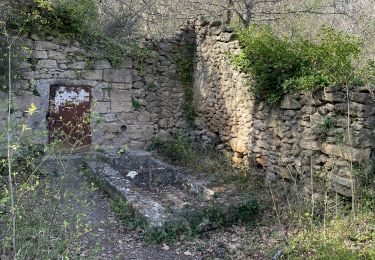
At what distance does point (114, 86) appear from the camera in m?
7.62

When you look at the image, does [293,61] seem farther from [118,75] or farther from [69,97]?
[69,97]

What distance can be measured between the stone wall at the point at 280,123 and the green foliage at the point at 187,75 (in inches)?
7.1

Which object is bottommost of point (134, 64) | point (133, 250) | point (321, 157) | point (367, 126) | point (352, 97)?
point (133, 250)

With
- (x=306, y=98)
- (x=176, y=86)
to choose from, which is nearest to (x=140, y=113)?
(x=176, y=86)

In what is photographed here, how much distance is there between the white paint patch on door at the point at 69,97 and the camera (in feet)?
23.4

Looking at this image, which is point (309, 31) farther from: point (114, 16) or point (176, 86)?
point (114, 16)

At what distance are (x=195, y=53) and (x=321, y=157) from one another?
14.2ft

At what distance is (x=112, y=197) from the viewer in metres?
5.19

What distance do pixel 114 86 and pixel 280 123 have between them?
12.4 ft

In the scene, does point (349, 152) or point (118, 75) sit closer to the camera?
point (349, 152)

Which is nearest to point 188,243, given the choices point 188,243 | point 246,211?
point 188,243

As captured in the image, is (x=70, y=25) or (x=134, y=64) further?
(x=134, y=64)

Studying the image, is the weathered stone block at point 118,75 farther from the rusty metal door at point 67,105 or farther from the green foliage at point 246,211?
the green foliage at point 246,211

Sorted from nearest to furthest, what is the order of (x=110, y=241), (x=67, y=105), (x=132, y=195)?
(x=110, y=241), (x=132, y=195), (x=67, y=105)
